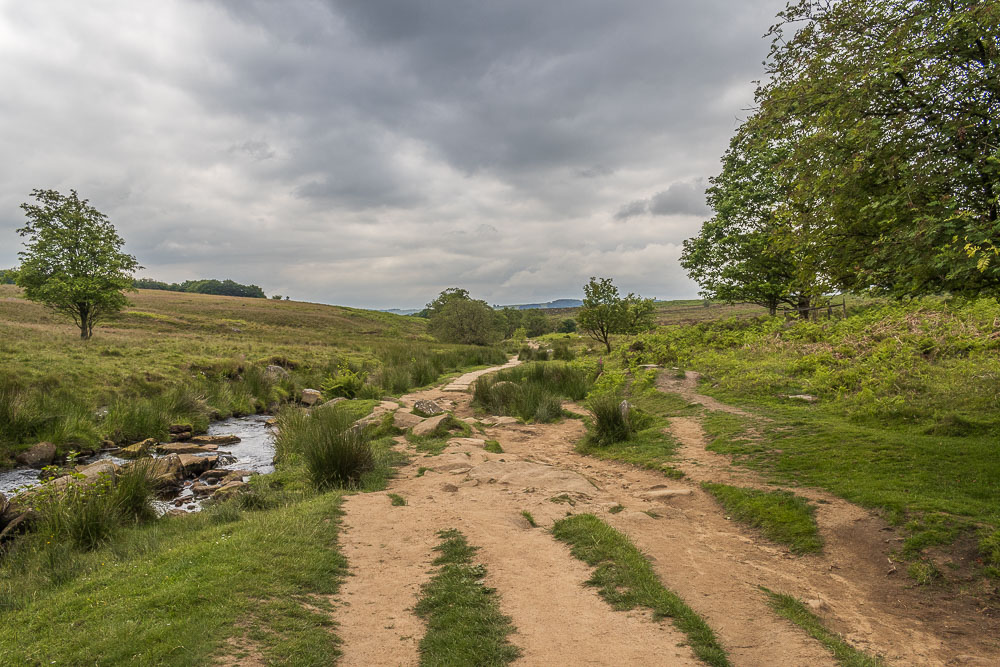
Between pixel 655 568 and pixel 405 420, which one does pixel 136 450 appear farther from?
pixel 655 568

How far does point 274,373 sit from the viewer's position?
21172mm

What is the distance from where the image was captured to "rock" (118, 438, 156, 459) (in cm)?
1106

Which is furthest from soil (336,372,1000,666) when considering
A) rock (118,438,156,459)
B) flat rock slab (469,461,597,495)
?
rock (118,438,156,459)

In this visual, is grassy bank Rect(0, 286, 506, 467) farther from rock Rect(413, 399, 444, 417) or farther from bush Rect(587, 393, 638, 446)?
bush Rect(587, 393, 638, 446)

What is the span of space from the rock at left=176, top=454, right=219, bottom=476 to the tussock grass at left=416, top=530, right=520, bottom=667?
7.48 m

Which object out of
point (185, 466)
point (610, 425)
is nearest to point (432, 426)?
point (610, 425)

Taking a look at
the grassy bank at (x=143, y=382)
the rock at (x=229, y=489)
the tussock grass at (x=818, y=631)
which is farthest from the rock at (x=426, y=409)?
the tussock grass at (x=818, y=631)

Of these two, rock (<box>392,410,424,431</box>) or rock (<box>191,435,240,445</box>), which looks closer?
rock (<box>392,410,424,431</box>)

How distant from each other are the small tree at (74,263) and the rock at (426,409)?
19313mm

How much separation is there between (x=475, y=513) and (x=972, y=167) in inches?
277

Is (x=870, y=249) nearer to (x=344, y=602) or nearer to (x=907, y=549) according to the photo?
(x=907, y=549)

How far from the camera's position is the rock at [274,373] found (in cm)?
2042

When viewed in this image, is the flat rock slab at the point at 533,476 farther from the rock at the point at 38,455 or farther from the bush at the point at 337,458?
the rock at the point at 38,455

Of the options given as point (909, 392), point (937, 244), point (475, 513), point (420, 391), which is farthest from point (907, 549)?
point (420, 391)
